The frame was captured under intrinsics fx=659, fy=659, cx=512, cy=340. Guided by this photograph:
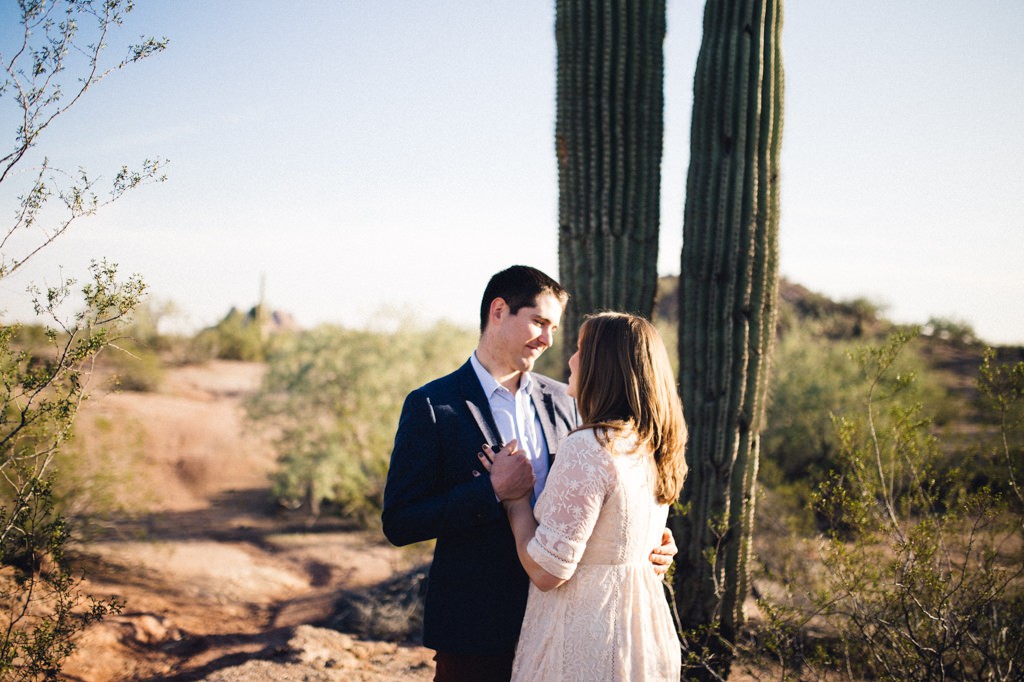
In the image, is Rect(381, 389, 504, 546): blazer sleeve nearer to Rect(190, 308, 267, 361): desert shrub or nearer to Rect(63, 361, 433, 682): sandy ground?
Rect(63, 361, 433, 682): sandy ground

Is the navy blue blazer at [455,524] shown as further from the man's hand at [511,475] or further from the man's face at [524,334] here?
the man's face at [524,334]

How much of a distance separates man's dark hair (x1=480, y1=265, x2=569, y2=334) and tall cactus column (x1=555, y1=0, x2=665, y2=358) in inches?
68.7

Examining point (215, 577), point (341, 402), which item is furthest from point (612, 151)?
point (341, 402)

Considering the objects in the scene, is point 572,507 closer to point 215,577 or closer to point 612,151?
point 612,151

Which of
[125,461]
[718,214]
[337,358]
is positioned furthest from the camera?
[337,358]

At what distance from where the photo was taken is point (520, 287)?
2.38 meters

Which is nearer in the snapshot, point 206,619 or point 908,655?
point 908,655

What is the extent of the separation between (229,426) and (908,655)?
13.5 metres

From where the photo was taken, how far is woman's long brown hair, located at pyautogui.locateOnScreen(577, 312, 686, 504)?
176 cm

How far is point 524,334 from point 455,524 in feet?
2.33

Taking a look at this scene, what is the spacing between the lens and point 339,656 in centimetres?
423

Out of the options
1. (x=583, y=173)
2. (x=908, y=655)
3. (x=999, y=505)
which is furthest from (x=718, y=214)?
(x=908, y=655)

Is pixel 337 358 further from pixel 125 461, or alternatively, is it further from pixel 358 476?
pixel 125 461

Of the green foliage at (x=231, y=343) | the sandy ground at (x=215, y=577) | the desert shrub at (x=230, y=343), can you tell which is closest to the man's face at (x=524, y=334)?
the sandy ground at (x=215, y=577)
